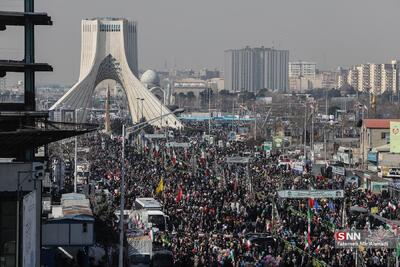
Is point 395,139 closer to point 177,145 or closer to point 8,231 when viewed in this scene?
point 177,145

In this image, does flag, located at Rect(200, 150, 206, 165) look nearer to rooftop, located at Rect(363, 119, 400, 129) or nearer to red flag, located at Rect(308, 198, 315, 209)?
rooftop, located at Rect(363, 119, 400, 129)

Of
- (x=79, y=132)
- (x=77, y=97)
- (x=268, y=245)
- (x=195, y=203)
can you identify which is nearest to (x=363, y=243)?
(x=268, y=245)

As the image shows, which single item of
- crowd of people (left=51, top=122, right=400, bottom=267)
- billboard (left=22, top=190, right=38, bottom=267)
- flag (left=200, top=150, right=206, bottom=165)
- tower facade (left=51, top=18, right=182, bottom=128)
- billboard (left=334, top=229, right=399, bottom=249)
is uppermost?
tower facade (left=51, top=18, right=182, bottom=128)

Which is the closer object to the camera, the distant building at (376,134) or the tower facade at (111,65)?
the distant building at (376,134)

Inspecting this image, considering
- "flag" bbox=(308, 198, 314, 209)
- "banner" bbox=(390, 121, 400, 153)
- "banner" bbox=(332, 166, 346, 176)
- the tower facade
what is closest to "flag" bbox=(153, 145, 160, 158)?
"banner" bbox=(332, 166, 346, 176)

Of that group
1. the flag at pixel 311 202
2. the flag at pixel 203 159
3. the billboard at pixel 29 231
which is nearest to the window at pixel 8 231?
the billboard at pixel 29 231

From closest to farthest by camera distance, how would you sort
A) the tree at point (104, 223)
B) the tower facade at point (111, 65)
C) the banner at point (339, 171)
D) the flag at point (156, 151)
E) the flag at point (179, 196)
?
the tree at point (104, 223) < the flag at point (179, 196) < the banner at point (339, 171) < the flag at point (156, 151) < the tower facade at point (111, 65)

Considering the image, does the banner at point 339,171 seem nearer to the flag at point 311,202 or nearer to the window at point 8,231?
the flag at point 311,202
